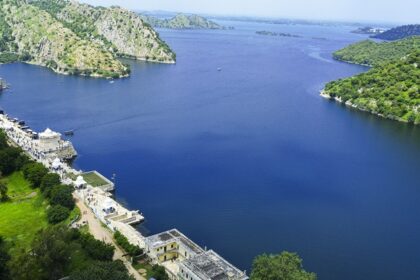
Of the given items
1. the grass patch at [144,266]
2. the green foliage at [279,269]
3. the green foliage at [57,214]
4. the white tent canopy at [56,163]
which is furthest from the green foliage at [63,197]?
the green foliage at [279,269]

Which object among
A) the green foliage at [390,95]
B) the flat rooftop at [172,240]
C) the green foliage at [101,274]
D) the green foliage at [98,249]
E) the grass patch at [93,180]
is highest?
the green foliage at [390,95]

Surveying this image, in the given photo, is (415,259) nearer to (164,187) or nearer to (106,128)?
(164,187)

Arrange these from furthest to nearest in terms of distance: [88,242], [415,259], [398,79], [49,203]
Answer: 1. [398,79]
2. [49,203]
3. [415,259]
4. [88,242]

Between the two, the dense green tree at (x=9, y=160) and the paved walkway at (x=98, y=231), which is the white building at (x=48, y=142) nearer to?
the dense green tree at (x=9, y=160)

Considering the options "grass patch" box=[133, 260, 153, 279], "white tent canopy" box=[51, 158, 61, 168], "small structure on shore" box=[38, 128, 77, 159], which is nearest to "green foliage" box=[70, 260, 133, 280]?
"grass patch" box=[133, 260, 153, 279]

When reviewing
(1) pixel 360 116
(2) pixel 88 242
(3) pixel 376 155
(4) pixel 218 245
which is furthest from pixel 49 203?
(1) pixel 360 116

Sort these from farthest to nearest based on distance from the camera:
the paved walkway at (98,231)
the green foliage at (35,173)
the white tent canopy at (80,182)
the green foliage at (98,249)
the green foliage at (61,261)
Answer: the white tent canopy at (80,182)
the green foliage at (35,173)
the paved walkway at (98,231)
the green foliage at (98,249)
the green foliage at (61,261)
